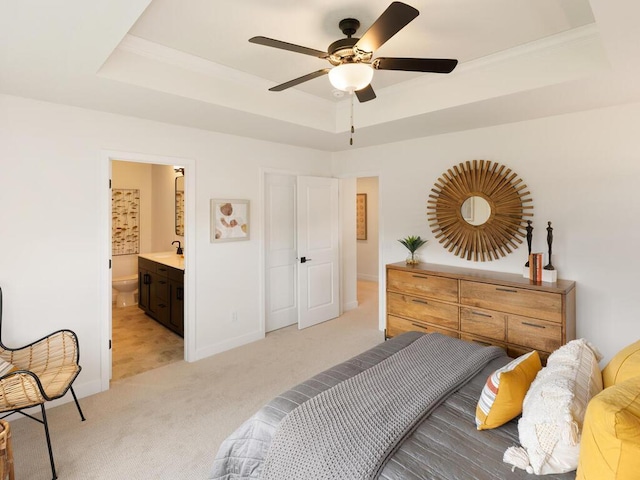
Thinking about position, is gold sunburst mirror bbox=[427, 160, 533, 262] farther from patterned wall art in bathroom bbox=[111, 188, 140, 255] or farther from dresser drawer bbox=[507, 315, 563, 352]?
A: patterned wall art in bathroom bbox=[111, 188, 140, 255]

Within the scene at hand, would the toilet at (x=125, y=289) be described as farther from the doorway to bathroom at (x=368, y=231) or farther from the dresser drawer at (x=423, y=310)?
the doorway to bathroom at (x=368, y=231)

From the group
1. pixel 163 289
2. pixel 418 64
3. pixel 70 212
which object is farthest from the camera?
pixel 163 289

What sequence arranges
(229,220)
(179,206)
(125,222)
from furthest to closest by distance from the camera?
1. (125,222)
2. (179,206)
3. (229,220)

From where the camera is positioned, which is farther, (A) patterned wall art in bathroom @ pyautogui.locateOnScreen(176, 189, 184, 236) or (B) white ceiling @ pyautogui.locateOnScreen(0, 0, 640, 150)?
(A) patterned wall art in bathroom @ pyautogui.locateOnScreen(176, 189, 184, 236)

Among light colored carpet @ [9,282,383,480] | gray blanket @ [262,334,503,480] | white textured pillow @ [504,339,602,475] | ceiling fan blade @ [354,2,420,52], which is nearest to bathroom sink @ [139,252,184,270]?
light colored carpet @ [9,282,383,480]

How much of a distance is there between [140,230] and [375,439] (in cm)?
577

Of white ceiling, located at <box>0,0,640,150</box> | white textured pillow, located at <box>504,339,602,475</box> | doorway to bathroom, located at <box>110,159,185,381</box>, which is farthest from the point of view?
doorway to bathroom, located at <box>110,159,185,381</box>

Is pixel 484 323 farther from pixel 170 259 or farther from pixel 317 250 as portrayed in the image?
pixel 170 259

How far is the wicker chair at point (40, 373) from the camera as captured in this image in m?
2.03

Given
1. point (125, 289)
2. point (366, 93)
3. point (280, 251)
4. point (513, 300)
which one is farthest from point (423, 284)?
point (125, 289)

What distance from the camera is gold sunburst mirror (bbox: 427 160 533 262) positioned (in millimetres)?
3432

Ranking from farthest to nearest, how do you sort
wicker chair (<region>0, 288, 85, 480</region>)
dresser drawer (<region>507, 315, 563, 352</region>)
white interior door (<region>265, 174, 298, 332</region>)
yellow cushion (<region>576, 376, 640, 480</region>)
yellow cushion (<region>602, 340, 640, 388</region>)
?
white interior door (<region>265, 174, 298, 332</region>) < dresser drawer (<region>507, 315, 563, 352</region>) < wicker chair (<region>0, 288, 85, 480</region>) < yellow cushion (<region>602, 340, 640, 388</region>) < yellow cushion (<region>576, 376, 640, 480</region>)

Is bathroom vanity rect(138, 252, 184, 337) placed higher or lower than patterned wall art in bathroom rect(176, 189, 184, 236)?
lower

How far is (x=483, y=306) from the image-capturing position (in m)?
3.19
